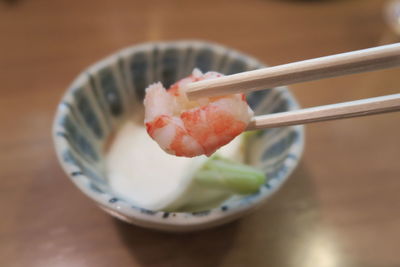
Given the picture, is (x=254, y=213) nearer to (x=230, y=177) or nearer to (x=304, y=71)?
(x=230, y=177)

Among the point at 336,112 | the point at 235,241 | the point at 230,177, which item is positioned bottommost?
the point at 235,241

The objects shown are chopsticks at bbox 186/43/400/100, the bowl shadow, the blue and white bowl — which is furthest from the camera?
the bowl shadow

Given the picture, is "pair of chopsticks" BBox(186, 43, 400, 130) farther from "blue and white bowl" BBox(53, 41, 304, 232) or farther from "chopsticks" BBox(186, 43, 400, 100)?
"blue and white bowl" BBox(53, 41, 304, 232)

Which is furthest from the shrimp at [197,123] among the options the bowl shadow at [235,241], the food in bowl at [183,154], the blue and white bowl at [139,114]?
the bowl shadow at [235,241]

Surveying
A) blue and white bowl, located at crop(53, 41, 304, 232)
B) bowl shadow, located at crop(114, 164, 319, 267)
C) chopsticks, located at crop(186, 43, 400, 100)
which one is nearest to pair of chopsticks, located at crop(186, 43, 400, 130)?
chopsticks, located at crop(186, 43, 400, 100)

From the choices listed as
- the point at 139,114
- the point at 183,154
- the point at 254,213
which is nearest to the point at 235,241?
the point at 254,213

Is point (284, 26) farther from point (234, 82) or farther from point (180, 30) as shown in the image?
point (234, 82)

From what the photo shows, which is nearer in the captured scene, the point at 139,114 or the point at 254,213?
the point at 254,213
